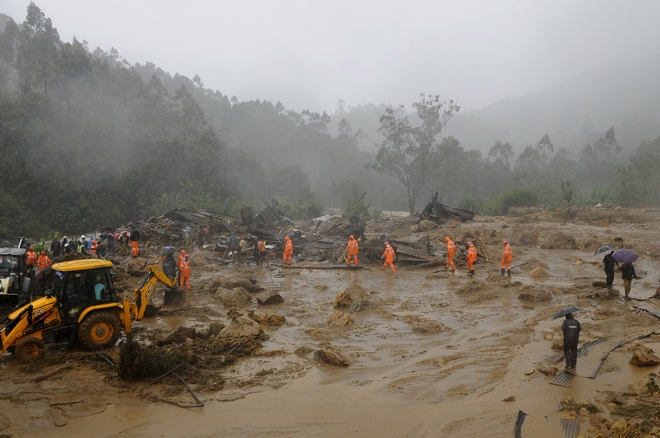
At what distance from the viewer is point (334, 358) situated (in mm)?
8273

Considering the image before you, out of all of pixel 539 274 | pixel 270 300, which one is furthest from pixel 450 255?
pixel 270 300

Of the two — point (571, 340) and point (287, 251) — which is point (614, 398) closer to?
point (571, 340)

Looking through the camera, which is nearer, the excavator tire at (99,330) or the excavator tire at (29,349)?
the excavator tire at (29,349)

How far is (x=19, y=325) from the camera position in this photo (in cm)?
796

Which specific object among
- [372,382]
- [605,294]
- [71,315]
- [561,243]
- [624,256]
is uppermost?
[624,256]

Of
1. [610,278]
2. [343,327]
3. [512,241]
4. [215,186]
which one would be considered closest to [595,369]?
[343,327]

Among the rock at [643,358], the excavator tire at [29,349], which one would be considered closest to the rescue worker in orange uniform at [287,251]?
the excavator tire at [29,349]

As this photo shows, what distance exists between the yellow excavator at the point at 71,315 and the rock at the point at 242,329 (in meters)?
2.01

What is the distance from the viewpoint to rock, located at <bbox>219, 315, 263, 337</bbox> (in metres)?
9.44

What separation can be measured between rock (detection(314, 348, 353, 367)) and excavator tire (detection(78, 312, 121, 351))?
404cm

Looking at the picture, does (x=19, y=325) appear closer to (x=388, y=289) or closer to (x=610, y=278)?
(x=388, y=289)

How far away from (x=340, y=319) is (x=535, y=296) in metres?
5.71

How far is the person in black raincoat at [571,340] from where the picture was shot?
727 cm

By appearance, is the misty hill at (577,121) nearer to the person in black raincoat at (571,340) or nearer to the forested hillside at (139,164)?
the forested hillside at (139,164)
